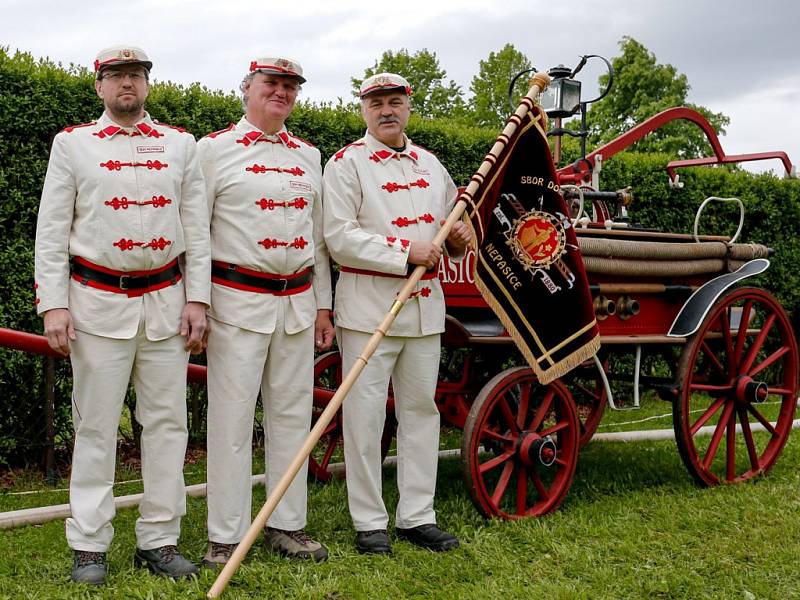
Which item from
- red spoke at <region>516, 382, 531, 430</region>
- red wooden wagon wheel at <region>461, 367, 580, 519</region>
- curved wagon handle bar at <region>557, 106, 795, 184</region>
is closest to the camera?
red wooden wagon wheel at <region>461, 367, 580, 519</region>

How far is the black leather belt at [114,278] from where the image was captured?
334cm

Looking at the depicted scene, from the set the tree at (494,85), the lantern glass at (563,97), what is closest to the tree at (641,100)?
the tree at (494,85)

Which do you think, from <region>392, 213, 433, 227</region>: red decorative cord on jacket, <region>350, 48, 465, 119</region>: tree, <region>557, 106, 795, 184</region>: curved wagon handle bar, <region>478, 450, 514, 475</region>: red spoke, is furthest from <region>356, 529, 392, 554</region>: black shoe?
<region>350, 48, 465, 119</region>: tree

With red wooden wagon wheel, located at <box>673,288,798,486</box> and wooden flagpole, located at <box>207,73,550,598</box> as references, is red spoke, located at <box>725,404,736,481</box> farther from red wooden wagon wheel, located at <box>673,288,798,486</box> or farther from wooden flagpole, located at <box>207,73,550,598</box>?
wooden flagpole, located at <box>207,73,550,598</box>

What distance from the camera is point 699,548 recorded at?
405 centimetres

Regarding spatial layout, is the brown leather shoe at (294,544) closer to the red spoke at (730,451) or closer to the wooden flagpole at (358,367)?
the wooden flagpole at (358,367)

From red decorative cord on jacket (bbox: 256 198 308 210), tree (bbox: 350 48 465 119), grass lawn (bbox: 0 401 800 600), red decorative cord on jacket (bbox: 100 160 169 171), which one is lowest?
grass lawn (bbox: 0 401 800 600)

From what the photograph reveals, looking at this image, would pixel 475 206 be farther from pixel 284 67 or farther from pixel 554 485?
pixel 554 485

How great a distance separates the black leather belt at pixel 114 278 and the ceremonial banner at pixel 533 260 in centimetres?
149

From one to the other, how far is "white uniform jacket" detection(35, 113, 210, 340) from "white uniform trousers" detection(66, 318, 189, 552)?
0.08 metres

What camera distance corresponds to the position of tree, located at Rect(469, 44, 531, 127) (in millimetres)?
22875

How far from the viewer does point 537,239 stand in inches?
167

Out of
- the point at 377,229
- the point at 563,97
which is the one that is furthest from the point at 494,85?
the point at 377,229

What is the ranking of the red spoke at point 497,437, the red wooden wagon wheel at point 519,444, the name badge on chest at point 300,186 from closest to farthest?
the name badge on chest at point 300,186 → the red wooden wagon wheel at point 519,444 → the red spoke at point 497,437
